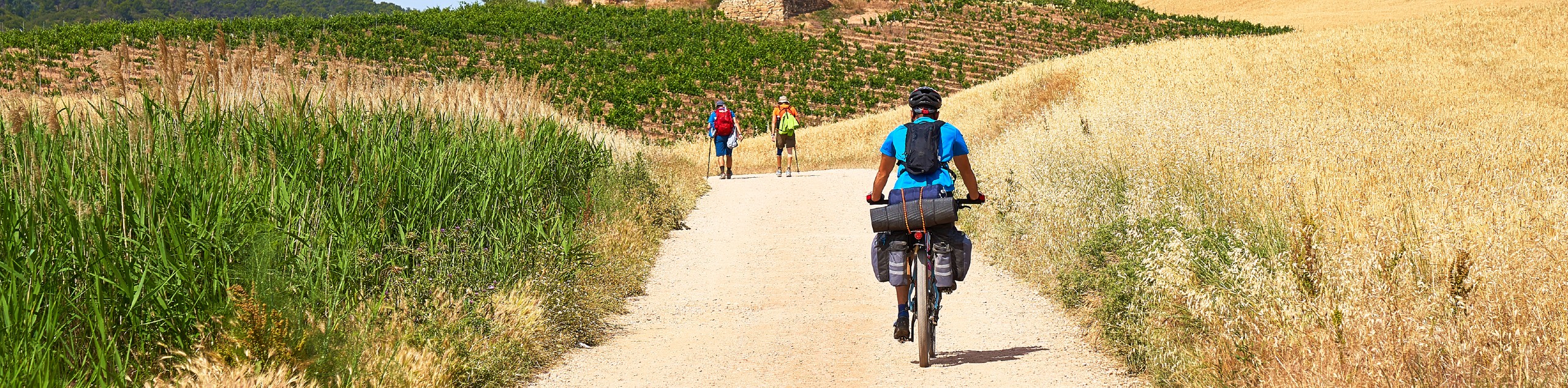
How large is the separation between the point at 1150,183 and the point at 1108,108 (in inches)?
326

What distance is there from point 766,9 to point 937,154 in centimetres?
5646

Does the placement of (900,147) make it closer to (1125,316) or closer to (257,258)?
(1125,316)

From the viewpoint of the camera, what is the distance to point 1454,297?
195 inches

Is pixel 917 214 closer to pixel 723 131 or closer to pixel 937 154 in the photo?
pixel 937 154

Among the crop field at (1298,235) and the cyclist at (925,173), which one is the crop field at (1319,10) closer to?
the crop field at (1298,235)

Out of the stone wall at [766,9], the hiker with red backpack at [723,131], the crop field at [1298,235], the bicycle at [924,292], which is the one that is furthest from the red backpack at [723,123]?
the stone wall at [766,9]

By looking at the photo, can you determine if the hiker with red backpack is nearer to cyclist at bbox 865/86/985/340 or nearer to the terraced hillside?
cyclist at bbox 865/86/985/340

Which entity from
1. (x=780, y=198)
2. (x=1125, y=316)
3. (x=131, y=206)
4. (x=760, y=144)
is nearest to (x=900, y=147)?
(x=1125, y=316)

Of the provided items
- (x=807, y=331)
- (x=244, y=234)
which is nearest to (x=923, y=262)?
(x=807, y=331)

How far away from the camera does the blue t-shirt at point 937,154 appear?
6.39m

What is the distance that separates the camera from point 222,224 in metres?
5.43

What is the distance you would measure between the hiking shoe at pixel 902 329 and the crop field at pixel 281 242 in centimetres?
207

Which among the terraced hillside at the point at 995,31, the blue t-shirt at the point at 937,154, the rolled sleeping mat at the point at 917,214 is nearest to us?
the rolled sleeping mat at the point at 917,214

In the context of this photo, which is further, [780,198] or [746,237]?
[780,198]
